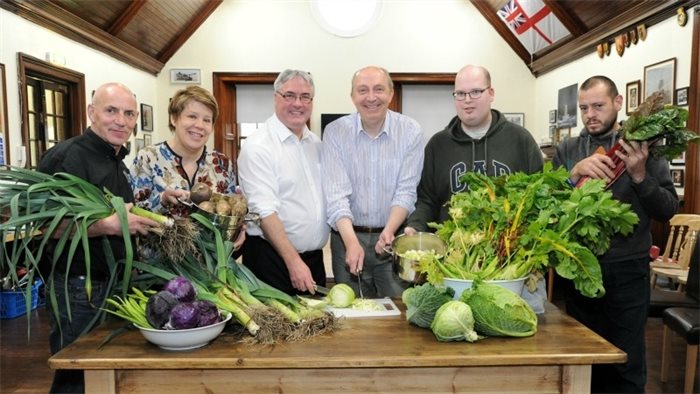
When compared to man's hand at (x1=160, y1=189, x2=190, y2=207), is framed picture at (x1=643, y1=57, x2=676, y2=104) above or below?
above

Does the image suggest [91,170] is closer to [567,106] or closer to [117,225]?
[117,225]

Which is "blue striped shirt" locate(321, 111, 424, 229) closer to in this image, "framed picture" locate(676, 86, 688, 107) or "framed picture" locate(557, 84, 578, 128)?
"framed picture" locate(676, 86, 688, 107)

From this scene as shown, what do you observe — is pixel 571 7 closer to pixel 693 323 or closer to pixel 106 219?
pixel 693 323

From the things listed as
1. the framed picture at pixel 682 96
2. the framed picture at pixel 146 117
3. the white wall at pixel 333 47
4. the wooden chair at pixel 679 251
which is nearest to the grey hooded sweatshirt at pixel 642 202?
the wooden chair at pixel 679 251

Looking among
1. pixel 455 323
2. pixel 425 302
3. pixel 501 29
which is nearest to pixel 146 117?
pixel 501 29

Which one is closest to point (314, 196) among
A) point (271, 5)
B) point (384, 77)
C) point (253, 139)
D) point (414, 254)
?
point (253, 139)

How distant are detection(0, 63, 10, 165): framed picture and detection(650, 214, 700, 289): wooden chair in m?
4.98

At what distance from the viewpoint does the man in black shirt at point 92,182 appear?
2.04 metres

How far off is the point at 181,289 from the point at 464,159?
4.78ft

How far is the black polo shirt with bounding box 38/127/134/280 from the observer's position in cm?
204

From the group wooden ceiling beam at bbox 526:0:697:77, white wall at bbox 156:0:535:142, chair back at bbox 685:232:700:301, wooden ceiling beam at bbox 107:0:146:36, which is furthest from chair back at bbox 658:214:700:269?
wooden ceiling beam at bbox 107:0:146:36

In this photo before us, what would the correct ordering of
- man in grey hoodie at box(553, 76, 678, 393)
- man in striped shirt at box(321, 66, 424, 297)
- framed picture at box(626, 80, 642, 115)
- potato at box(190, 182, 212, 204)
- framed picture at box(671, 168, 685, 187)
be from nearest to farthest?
potato at box(190, 182, 212, 204)
man in grey hoodie at box(553, 76, 678, 393)
man in striped shirt at box(321, 66, 424, 297)
framed picture at box(671, 168, 685, 187)
framed picture at box(626, 80, 642, 115)

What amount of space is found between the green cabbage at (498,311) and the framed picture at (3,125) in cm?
408

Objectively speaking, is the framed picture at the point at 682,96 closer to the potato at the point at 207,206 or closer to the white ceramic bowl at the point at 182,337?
the potato at the point at 207,206
